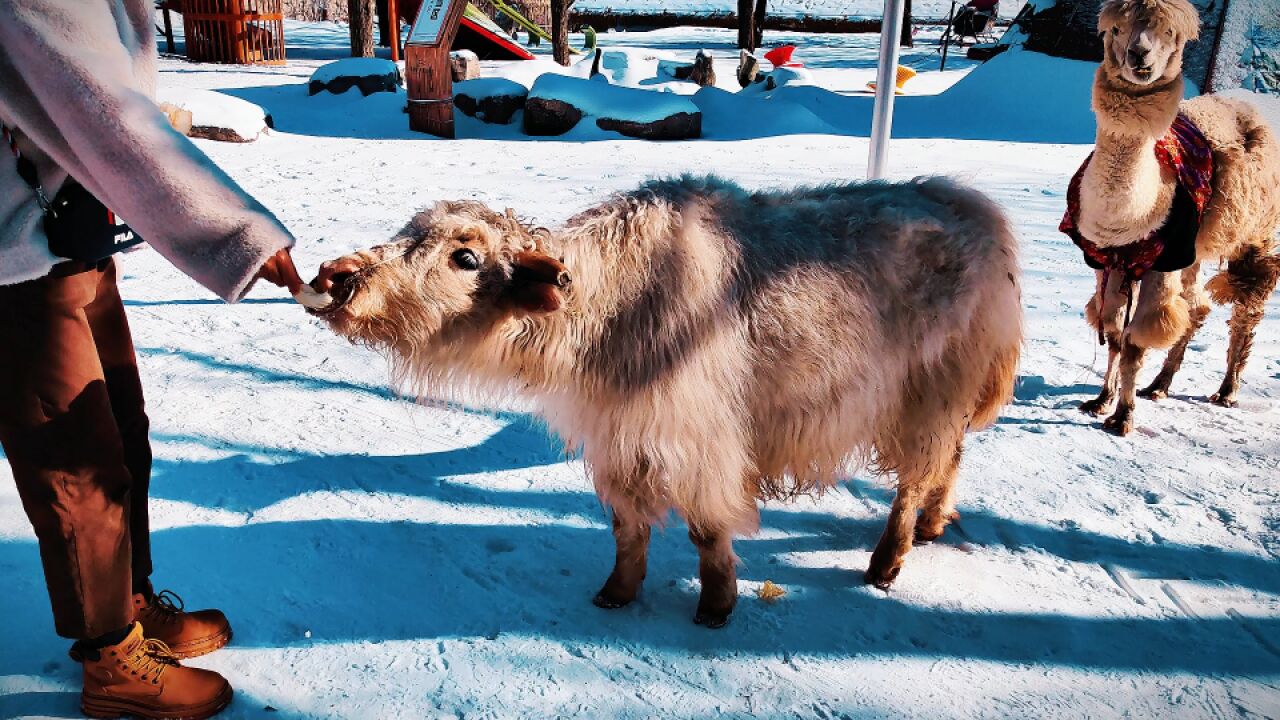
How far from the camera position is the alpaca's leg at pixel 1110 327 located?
14.8 ft

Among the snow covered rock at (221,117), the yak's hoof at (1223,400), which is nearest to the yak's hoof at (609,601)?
the yak's hoof at (1223,400)

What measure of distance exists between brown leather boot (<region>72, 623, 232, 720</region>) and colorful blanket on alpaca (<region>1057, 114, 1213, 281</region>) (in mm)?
4346

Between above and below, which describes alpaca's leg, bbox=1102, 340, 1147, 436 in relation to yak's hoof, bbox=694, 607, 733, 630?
above

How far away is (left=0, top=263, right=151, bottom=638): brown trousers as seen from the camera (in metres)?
2.11

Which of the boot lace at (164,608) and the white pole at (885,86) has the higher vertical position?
the white pole at (885,86)

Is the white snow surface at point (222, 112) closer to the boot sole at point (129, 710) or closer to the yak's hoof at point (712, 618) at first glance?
the boot sole at point (129, 710)

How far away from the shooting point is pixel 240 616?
288 cm

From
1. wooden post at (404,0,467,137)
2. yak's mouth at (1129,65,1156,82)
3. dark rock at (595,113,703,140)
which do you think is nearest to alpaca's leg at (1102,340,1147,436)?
yak's mouth at (1129,65,1156,82)

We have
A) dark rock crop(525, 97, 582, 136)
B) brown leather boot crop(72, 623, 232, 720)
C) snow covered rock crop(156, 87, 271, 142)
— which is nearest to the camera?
brown leather boot crop(72, 623, 232, 720)

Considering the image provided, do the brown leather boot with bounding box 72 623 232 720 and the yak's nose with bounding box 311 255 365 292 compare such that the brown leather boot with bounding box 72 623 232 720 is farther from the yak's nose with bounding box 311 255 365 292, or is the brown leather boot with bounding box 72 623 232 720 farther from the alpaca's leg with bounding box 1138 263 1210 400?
the alpaca's leg with bounding box 1138 263 1210 400

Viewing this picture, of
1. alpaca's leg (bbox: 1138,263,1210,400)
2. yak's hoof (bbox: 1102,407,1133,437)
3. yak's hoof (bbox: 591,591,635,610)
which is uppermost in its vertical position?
alpaca's leg (bbox: 1138,263,1210,400)

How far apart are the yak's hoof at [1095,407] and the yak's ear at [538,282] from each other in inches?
133

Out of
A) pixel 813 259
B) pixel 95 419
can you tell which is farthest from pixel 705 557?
pixel 95 419

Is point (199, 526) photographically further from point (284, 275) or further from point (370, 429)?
point (284, 275)
